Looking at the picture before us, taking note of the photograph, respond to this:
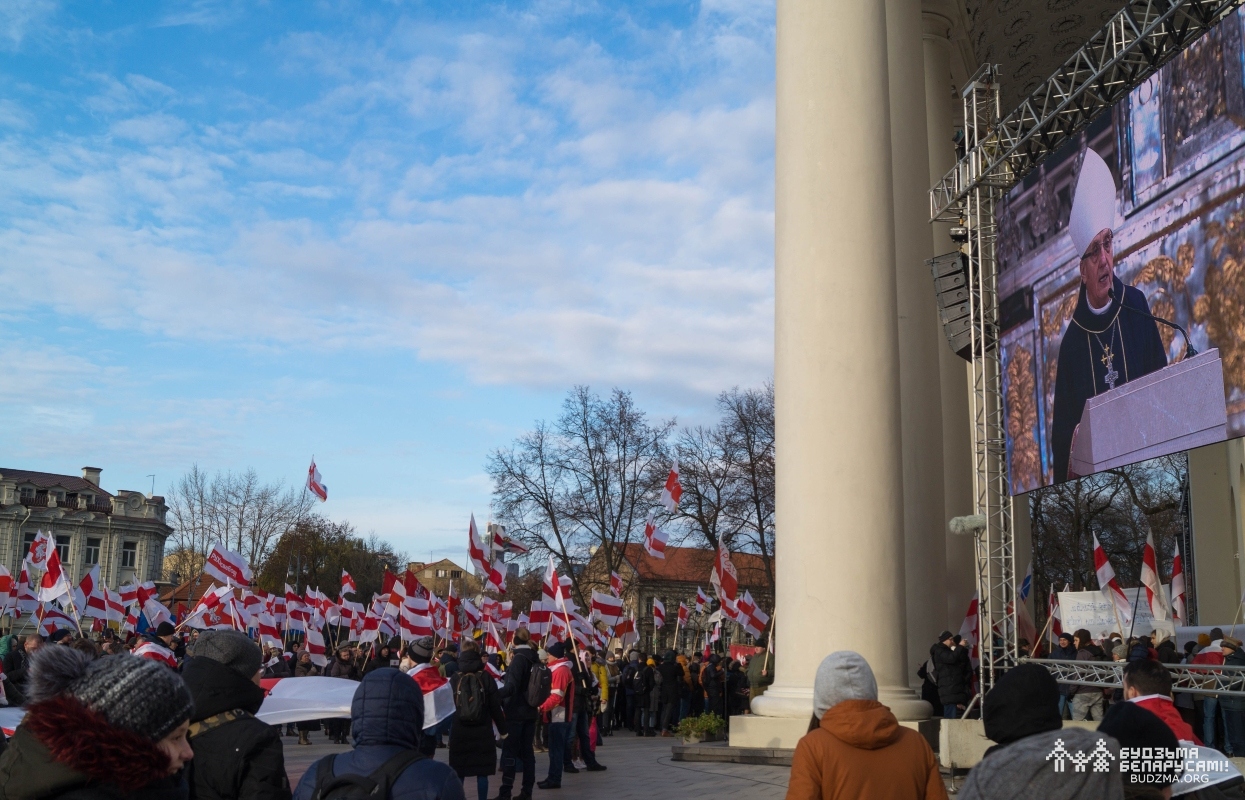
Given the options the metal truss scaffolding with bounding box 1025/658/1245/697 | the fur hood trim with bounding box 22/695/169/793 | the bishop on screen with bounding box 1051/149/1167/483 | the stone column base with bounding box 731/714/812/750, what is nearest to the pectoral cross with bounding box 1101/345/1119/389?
the bishop on screen with bounding box 1051/149/1167/483

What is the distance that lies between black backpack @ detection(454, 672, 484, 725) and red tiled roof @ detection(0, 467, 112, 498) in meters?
109

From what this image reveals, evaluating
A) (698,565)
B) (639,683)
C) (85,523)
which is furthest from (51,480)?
(639,683)

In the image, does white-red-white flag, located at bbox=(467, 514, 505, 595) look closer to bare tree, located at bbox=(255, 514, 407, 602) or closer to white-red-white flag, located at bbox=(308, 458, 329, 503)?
white-red-white flag, located at bbox=(308, 458, 329, 503)

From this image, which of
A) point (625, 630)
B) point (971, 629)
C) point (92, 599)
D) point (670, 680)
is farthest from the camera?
point (92, 599)

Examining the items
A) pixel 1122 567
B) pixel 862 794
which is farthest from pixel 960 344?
pixel 1122 567

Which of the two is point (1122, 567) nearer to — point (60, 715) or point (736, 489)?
point (736, 489)

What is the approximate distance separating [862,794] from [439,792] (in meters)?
1.40

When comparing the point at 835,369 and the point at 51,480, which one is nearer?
the point at 835,369

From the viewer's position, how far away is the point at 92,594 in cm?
2584

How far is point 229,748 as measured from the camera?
436 cm

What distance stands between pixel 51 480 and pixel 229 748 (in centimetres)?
12020

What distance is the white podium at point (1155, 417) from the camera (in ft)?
36.3

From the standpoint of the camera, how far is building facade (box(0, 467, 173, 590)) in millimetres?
100000

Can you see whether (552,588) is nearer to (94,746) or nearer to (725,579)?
(725,579)
